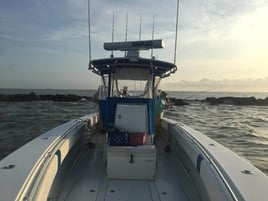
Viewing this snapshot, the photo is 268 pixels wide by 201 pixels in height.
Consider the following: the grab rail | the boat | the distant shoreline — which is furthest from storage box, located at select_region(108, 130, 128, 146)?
the distant shoreline

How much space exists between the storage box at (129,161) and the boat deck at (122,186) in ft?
0.39

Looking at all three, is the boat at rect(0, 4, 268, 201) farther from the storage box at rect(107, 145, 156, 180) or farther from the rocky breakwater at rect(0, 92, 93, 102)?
the rocky breakwater at rect(0, 92, 93, 102)

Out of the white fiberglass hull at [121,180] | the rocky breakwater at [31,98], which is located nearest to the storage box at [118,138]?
the white fiberglass hull at [121,180]

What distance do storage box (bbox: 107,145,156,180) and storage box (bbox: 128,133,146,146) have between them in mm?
305

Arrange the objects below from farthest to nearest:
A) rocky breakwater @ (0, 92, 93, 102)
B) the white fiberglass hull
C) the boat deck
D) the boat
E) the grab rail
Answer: rocky breakwater @ (0, 92, 93, 102), the boat deck, the boat, the white fiberglass hull, the grab rail

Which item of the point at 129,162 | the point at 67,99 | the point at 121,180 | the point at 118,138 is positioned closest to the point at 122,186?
the point at 121,180

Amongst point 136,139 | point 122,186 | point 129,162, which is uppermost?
point 136,139

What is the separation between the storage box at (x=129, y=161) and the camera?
456 centimetres

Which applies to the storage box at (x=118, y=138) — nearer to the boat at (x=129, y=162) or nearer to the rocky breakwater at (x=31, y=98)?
the boat at (x=129, y=162)

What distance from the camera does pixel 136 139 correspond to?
495cm

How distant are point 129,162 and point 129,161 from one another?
15mm

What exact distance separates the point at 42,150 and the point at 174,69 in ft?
11.1

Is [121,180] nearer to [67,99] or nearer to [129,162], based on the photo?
[129,162]

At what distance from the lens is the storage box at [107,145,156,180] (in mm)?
4565
